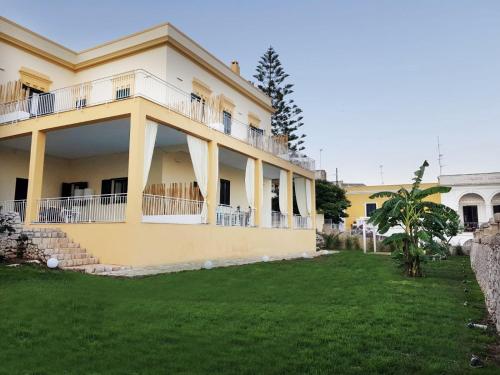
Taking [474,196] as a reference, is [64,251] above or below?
below

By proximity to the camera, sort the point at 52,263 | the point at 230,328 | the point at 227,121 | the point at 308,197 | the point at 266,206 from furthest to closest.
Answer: the point at 308,197, the point at 266,206, the point at 227,121, the point at 52,263, the point at 230,328

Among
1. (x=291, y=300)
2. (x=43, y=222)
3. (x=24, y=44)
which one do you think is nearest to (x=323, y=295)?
(x=291, y=300)

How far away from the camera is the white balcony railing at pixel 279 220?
60.2ft

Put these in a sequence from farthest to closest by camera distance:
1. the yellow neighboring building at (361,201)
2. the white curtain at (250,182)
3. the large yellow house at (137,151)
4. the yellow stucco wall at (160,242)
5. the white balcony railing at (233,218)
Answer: the yellow neighboring building at (361,201), the white curtain at (250,182), the white balcony railing at (233,218), the large yellow house at (137,151), the yellow stucco wall at (160,242)

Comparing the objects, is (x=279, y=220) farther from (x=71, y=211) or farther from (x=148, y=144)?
(x=71, y=211)

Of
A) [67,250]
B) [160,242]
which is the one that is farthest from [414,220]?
[67,250]

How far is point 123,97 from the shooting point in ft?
39.0

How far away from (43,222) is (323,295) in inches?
345

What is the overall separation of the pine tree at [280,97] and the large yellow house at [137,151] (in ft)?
37.8

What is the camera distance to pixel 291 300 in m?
6.04

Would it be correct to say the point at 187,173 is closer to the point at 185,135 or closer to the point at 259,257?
the point at 185,135

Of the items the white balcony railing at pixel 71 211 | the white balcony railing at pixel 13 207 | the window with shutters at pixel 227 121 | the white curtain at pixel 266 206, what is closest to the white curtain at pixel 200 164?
the white balcony railing at pixel 71 211

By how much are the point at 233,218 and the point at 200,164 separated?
286 cm

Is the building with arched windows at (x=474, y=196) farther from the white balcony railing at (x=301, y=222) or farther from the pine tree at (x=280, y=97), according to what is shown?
the white balcony railing at (x=301, y=222)
